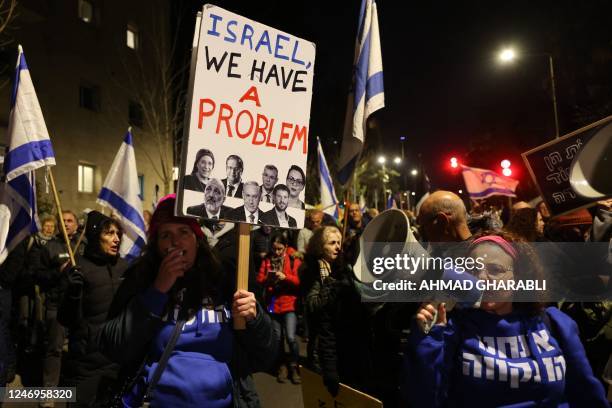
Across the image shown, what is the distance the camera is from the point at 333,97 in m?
42.3

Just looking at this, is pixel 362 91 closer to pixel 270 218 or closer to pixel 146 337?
pixel 270 218

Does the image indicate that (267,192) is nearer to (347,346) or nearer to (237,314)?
(237,314)

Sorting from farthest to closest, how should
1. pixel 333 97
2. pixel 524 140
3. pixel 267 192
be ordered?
pixel 333 97
pixel 524 140
pixel 267 192

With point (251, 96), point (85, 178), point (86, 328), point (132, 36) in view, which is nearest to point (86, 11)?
point (132, 36)

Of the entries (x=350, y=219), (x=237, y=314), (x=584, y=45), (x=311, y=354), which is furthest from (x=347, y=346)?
(x=584, y=45)

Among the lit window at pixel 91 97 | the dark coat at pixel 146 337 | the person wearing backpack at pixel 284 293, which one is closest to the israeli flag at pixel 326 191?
the person wearing backpack at pixel 284 293

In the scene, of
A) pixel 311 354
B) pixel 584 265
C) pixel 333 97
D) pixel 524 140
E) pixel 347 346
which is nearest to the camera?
pixel 347 346

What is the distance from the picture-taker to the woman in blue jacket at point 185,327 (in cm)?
238

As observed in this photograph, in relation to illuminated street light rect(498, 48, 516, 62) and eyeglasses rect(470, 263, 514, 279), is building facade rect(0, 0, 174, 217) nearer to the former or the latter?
illuminated street light rect(498, 48, 516, 62)

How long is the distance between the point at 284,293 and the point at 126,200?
8.29 feet

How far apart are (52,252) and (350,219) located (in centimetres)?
501

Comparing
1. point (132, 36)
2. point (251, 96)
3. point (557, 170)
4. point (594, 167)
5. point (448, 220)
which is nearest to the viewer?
point (251, 96)

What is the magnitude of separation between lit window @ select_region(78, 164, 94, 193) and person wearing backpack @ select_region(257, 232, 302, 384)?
1520cm

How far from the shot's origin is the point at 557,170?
3.52 m
